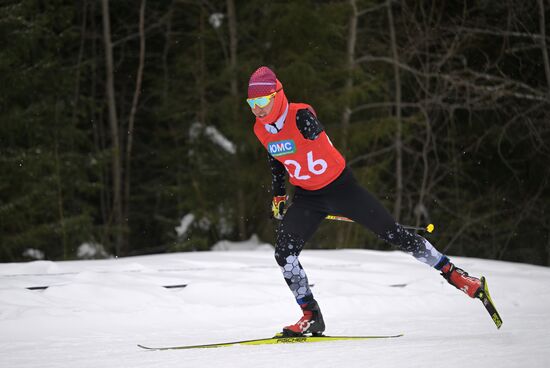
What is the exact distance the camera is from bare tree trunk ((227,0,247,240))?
1315cm

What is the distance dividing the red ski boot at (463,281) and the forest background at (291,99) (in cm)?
789

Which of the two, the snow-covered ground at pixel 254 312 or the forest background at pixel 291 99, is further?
the forest background at pixel 291 99

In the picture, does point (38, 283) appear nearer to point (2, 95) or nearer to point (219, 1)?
point (2, 95)

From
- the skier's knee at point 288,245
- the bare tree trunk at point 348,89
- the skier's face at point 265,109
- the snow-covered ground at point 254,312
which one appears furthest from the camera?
the bare tree trunk at point 348,89

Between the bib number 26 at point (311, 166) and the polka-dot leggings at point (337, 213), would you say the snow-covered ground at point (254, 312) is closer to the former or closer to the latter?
the polka-dot leggings at point (337, 213)

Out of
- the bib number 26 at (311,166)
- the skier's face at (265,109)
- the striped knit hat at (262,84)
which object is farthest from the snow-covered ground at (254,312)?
the striped knit hat at (262,84)

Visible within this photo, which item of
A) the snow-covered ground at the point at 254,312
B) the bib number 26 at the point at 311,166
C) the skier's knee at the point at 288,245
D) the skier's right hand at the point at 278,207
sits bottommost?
the snow-covered ground at the point at 254,312

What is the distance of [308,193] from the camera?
4.57m

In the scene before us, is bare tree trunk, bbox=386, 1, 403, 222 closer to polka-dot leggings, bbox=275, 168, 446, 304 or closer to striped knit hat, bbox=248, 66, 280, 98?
polka-dot leggings, bbox=275, 168, 446, 304

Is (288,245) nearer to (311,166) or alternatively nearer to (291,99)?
(311,166)

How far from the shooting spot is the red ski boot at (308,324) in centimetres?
454

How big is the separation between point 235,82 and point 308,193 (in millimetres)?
9054

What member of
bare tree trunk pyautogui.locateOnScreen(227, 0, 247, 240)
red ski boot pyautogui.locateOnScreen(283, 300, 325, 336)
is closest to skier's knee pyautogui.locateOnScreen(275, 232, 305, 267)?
red ski boot pyautogui.locateOnScreen(283, 300, 325, 336)

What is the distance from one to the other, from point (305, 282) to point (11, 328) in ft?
6.86
